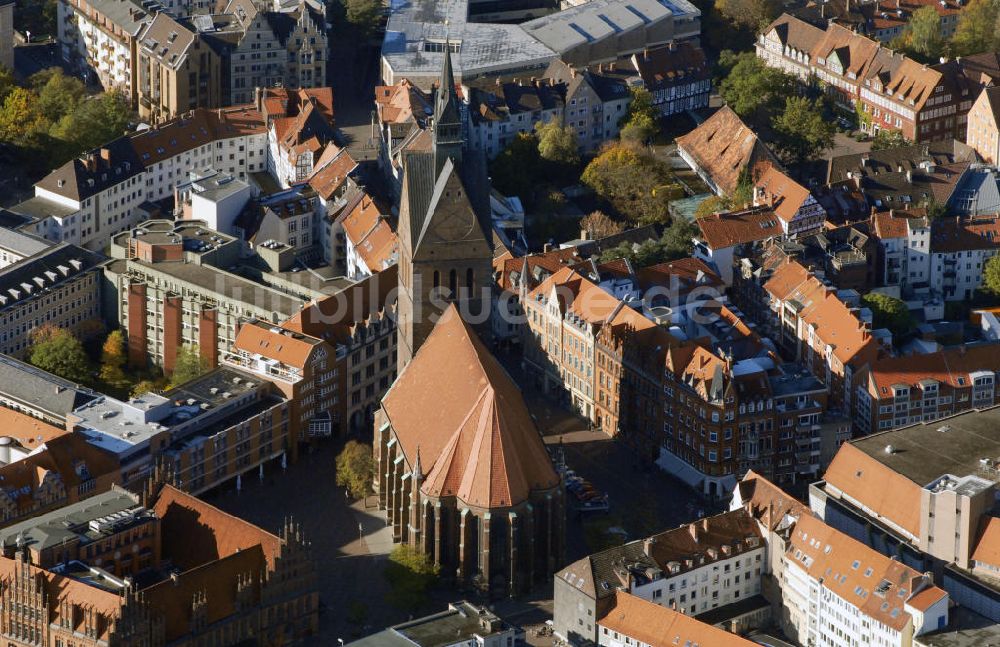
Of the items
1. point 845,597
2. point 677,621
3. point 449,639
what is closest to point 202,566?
point 449,639

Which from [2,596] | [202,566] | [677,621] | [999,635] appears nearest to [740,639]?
[677,621]

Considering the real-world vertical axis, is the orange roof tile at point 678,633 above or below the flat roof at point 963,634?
below

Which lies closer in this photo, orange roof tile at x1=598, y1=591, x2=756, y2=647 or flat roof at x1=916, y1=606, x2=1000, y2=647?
flat roof at x1=916, y1=606, x2=1000, y2=647

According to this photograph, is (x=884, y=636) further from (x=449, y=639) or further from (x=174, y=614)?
(x=174, y=614)

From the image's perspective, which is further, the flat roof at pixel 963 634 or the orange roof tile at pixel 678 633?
the orange roof tile at pixel 678 633

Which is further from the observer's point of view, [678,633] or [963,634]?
[678,633]

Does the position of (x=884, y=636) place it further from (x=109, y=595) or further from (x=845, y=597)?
(x=109, y=595)

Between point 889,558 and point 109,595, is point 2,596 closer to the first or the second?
point 109,595

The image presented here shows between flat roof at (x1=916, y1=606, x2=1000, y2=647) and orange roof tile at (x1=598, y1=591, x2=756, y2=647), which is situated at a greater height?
flat roof at (x1=916, y1=606, x2=1000, y2=647)

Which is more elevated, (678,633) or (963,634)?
(963,634)
